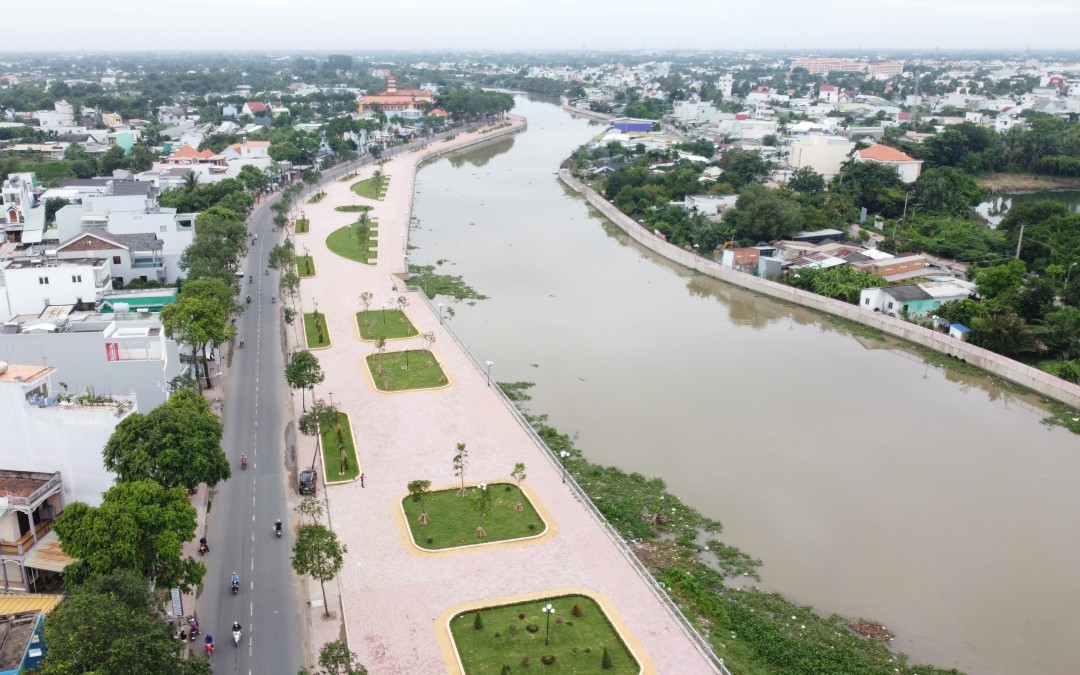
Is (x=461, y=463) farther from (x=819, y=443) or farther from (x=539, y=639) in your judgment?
(x=819, y=443)

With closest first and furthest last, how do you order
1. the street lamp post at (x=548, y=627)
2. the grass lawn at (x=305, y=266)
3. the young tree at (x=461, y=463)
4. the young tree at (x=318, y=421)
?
the street lamp post at (x=548, y=627)
the young tree at (x=461, y=463)
the young tree at (x=318, y=421)
the grass lawn at (x=305, y=266)

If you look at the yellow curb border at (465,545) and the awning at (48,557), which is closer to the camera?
the awning at (48,557)

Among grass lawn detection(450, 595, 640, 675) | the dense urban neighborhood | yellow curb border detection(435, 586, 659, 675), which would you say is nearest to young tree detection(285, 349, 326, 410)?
the dense urban neighborhood

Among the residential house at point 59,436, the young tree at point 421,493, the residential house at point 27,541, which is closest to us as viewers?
the residential house at point 27,541

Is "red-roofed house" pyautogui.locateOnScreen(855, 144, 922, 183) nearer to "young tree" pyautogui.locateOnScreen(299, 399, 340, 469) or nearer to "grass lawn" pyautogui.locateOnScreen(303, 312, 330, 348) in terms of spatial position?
"grass lawn" pyautogui.locateOnScreen(303, 312, 330, 348)

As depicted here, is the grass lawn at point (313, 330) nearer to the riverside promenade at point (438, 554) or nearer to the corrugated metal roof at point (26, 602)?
the riverside promenade at point (438, 554)

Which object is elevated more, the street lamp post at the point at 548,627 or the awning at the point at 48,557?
the awning at the point at 48,557

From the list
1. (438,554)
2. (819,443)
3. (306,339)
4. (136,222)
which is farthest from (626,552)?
(136,222)

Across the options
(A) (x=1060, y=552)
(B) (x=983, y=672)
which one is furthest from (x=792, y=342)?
(B) (x=983, y=672)

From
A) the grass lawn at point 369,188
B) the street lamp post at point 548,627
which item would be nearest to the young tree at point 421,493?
the street lamp post at point 548,627
